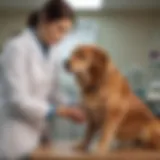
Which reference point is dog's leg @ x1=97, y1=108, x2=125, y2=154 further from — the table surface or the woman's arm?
the woman's arm

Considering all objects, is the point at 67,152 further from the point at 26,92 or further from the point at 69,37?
the point at 69,37

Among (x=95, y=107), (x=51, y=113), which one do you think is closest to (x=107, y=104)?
(x=95, y=107)

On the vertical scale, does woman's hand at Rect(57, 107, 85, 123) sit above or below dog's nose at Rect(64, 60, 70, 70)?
below

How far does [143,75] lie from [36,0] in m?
0.32

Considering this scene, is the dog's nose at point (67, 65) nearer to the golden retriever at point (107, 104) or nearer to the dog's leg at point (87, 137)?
the golden retriever at point (107, 104)

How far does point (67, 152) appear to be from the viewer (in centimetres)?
90

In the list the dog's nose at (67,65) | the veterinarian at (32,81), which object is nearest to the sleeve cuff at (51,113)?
the veterinarian at (32,81)

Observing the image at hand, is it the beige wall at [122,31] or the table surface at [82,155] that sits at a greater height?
the beige wall at [122,31]

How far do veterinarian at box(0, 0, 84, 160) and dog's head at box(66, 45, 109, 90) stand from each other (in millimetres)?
66

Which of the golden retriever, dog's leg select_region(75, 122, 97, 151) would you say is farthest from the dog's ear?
dog's leg select_region(75, 122, 97, 151)

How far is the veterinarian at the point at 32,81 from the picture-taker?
3.00 feet

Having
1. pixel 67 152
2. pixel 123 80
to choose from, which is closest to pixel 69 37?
pixel 123 80

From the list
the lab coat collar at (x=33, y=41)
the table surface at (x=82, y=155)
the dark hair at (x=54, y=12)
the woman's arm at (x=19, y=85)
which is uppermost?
the dark hair at (x=54, y=12)

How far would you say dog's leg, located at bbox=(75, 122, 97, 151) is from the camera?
0.92 metres
